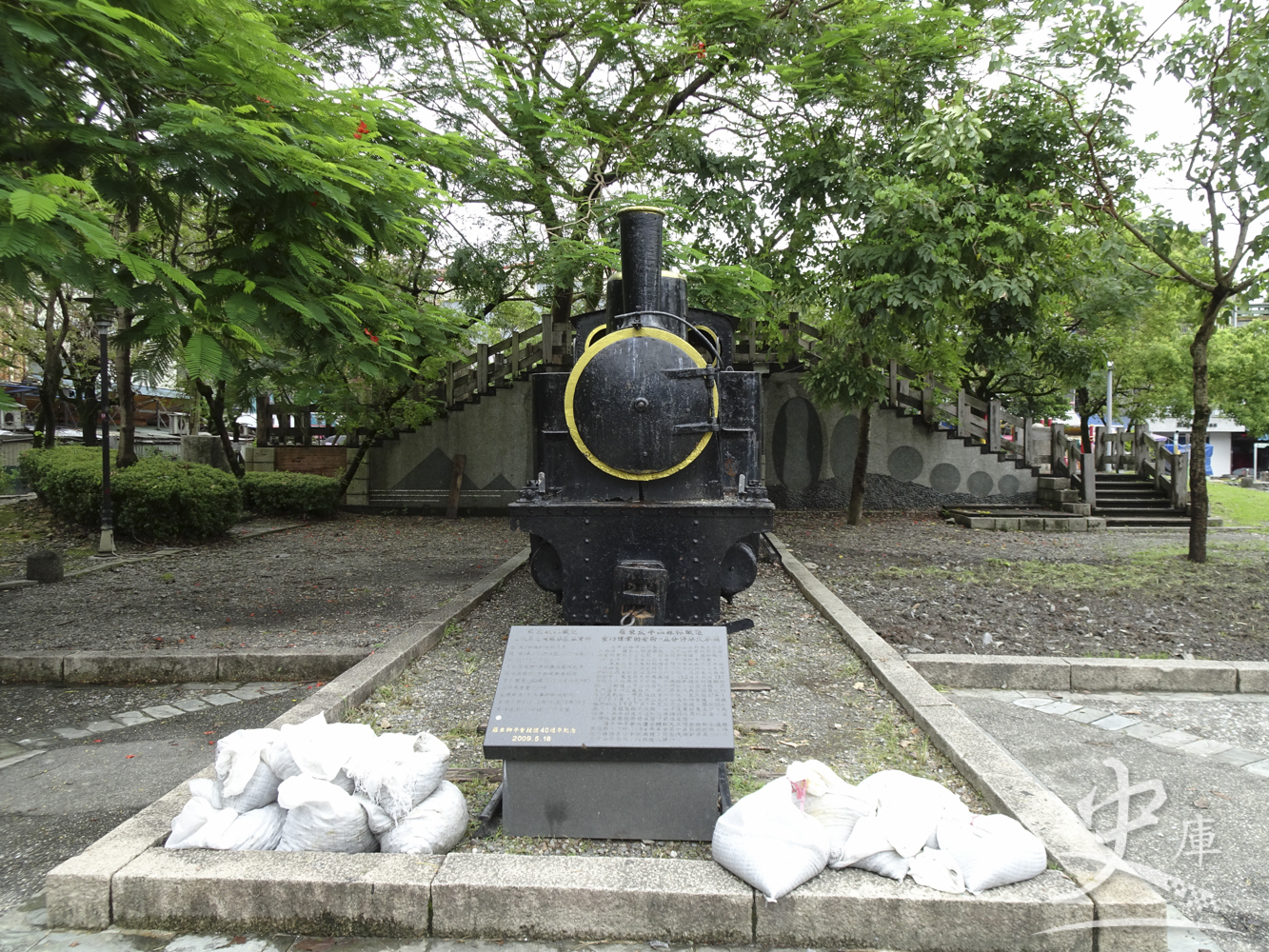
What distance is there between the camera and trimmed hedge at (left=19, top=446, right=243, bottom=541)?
11500 mm

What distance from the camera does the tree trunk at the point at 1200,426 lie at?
9.51 m

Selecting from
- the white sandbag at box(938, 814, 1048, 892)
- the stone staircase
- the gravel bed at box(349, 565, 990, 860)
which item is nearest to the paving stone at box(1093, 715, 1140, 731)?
the gravel bed at box(349, 565, 990, 860)

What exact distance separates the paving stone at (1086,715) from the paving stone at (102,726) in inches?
230

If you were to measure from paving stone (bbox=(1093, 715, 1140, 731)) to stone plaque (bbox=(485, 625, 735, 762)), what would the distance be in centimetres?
284

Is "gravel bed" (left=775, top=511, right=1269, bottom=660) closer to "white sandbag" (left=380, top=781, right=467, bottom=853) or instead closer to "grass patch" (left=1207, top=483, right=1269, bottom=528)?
"grass patch" (left=1207, top=483, right=1269, bottom=528)

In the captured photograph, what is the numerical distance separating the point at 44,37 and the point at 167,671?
13.2ft

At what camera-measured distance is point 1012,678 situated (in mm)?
5531

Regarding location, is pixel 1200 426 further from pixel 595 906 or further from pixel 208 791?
pixel 208 791

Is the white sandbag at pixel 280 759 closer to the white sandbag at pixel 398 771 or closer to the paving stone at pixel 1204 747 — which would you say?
the white sandbag at pixel 398 771

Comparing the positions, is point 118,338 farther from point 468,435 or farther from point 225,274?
point 468,435

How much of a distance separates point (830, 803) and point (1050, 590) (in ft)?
22.0

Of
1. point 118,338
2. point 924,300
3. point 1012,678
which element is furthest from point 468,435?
point 1012,678

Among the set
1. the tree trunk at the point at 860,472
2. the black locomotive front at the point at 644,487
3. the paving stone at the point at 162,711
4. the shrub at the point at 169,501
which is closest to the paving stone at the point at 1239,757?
the black locomotive front at the point at 644,487

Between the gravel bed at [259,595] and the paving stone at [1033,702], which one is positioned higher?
the gravel bed at [259,595]
